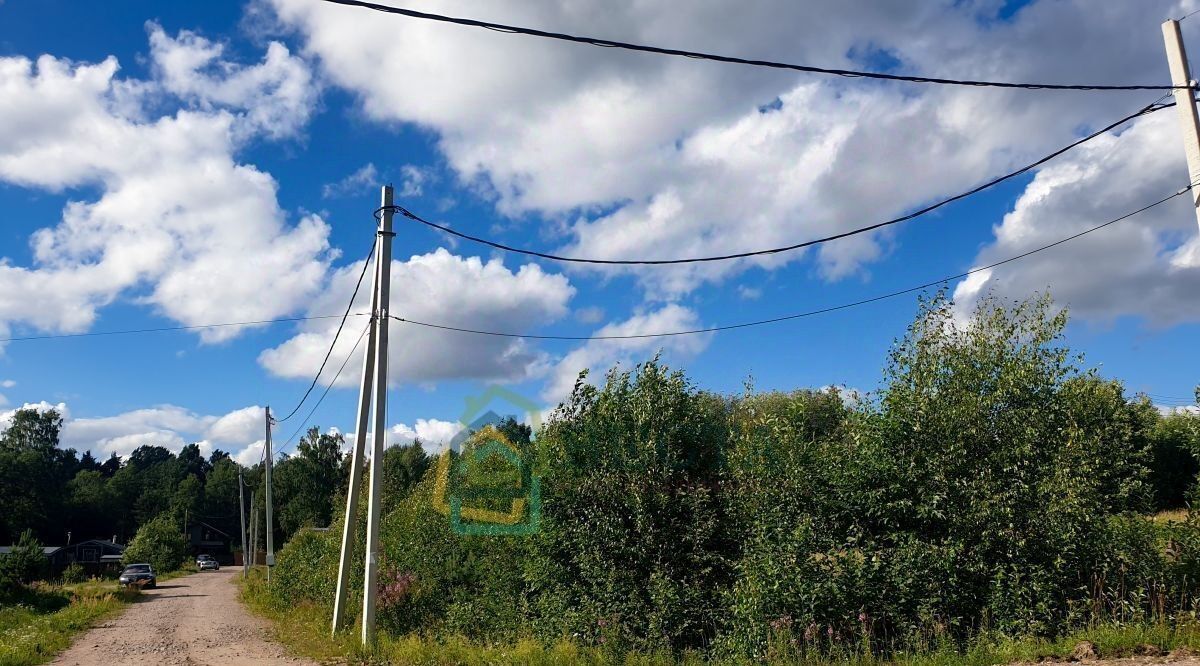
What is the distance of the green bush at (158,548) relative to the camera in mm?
58719

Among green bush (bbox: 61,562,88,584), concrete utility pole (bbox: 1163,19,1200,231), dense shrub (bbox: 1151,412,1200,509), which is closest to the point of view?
concrete utility pole (bbox: 1163,19,1200,231)

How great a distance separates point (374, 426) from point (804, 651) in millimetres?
7467

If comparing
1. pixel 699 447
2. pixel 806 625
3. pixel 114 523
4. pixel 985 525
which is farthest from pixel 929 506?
pixel 114 523

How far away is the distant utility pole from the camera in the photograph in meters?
13.0

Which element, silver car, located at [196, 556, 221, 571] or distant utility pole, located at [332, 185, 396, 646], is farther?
silver car, located at [196, 556, 221, 571]

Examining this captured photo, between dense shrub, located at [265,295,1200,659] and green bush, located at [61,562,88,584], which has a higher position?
dense shrub, located at [265,295,1200,659]

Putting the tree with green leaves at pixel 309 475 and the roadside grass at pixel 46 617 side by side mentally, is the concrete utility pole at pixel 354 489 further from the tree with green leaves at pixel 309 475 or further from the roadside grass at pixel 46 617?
the tree with green leaves at pixel 309 475

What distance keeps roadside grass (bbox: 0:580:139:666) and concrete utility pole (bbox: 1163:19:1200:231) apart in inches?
708

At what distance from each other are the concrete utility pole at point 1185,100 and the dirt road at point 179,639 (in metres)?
13.6

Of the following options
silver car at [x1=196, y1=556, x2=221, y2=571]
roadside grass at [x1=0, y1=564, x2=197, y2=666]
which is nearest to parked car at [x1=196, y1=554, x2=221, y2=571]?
silver car at [x1=196, y1=556, x2=221, y2=571]

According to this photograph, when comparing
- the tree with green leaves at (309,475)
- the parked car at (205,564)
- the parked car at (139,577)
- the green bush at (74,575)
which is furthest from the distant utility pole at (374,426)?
the tree with green leaves at (309,475)

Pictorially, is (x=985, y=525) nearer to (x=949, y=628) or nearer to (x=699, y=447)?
(x=949, y=628)

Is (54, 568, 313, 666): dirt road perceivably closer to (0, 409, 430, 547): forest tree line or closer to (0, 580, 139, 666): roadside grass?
(0, 580, 139, 666): roadside grass

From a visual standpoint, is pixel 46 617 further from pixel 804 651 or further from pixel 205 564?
pixel 205 564
